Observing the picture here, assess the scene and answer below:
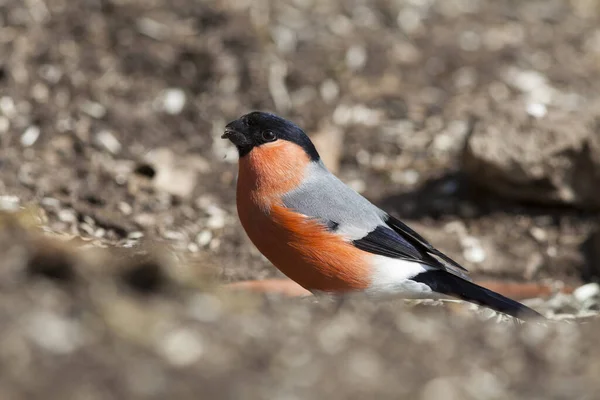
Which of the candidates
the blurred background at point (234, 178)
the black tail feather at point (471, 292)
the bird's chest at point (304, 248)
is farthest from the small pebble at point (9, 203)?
the black tail feather at point (471, 292)

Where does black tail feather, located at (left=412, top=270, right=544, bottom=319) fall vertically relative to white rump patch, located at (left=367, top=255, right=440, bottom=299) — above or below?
above

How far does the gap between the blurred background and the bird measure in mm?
251

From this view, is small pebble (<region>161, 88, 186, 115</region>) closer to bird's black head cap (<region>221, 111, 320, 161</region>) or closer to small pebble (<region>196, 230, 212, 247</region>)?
small pebble (<region>196, 230, 212, 247</region>)

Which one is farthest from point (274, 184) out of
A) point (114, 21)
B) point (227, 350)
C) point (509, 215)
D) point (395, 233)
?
point (114, 21)

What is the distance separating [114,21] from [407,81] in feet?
8.54

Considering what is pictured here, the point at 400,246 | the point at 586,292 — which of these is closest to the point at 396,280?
the point at 400,246

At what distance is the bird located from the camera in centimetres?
490

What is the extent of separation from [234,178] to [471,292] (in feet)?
8.81

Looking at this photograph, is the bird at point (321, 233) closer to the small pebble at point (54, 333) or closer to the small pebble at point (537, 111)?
the small pebble at point (54, 333)

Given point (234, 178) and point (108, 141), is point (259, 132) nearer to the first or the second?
point (234, 178)

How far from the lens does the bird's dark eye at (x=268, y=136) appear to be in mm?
5223

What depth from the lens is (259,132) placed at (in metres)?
5.24

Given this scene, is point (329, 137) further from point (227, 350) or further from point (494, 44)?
point (227, 350)

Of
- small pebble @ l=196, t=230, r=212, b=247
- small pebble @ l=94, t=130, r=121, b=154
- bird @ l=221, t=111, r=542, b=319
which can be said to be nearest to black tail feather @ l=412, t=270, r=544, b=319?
bird @ l=221, t=111, r=542, b=319
